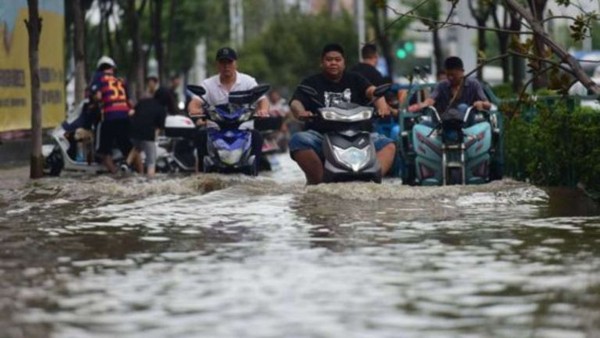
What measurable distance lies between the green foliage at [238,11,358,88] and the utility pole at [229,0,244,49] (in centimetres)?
695

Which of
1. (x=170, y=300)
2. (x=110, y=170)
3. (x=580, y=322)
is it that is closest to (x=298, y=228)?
(x=170, y=300)

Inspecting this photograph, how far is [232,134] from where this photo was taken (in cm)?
1917

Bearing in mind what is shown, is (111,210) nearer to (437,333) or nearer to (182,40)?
(437,333)

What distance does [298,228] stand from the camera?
13414 millimetres

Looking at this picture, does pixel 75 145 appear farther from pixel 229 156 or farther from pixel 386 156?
pixel 386 156

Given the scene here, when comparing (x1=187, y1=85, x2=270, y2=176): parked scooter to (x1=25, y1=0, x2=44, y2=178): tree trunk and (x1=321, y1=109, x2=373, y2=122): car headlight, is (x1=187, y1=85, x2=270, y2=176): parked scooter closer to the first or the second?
(x1=321, y1=109, x2=373, y2=122): car headlight

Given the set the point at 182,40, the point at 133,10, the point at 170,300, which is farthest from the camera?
the point at 182,40

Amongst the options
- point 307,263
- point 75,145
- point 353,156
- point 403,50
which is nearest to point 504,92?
point 75,145

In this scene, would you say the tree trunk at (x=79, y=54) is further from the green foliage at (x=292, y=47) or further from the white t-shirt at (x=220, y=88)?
the green foliage at (x=292, y=47)

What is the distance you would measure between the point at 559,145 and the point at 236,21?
253 ft

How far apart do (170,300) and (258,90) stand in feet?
33.4

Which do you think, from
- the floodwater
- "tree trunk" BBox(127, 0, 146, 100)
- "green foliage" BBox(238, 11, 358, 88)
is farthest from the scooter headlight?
"green foliage" BBox(238, 11, 358, 88)

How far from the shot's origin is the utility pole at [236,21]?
3495 inches

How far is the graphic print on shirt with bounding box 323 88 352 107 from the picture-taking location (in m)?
18.2
